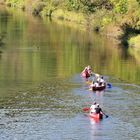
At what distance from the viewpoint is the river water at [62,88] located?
48.3 m

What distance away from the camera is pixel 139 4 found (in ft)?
353

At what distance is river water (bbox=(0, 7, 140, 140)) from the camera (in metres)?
48.3

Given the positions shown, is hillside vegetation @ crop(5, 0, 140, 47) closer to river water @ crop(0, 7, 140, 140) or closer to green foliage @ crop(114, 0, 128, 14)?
green foliage @ crop(114, 0, 128, 14)

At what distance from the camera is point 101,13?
121 metres

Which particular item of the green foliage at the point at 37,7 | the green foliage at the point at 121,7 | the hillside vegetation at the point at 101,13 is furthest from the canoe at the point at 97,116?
the green foliage at the point at 37,7

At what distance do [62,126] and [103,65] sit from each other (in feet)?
108

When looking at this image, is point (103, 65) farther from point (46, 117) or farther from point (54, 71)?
point (46, 117)

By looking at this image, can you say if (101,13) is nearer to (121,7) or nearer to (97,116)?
(121,7)

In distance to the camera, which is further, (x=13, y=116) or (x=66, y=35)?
(x=66, y=35)

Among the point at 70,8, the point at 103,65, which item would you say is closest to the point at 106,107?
the point at 103,65

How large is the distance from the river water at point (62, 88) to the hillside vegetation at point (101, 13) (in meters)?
3.51

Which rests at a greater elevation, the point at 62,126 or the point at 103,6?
the point at 103,6

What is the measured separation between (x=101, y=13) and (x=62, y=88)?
58728 millimetres

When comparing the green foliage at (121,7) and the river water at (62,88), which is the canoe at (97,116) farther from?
the green foliage at (121,7)
